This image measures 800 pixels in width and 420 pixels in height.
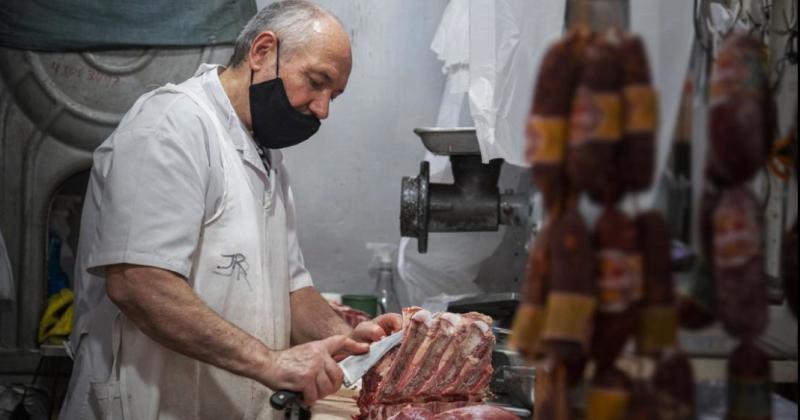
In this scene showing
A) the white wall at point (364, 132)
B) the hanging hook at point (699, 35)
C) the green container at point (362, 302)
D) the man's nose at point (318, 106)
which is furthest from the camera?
the white wall at point (364, 132)

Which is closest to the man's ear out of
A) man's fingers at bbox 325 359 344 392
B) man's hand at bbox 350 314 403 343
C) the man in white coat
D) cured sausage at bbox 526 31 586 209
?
the man in white coat

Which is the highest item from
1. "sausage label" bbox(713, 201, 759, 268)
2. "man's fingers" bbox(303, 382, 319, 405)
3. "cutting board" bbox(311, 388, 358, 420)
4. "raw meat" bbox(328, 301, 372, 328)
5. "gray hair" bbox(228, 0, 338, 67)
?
"gray hair" bbox(228, 0, 338, 67)

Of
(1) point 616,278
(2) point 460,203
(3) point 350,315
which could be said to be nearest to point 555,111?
(1) point 616,278

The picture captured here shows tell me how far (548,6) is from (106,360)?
186 centimetres

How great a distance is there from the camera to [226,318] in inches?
133

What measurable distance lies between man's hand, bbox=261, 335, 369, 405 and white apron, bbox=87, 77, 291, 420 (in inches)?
11.5

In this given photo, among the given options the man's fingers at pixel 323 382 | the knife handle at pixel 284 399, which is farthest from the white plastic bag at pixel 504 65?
the knife handle at pixel 284 399

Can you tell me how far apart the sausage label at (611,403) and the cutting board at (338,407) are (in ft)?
7.25

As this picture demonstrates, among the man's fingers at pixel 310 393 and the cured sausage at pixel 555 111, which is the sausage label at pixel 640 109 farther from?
the man's fingers at pixel 310 393

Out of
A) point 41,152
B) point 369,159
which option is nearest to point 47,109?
point 41,152

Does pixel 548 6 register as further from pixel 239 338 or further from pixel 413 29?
pixel 413 29

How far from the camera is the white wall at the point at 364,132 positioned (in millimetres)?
6445

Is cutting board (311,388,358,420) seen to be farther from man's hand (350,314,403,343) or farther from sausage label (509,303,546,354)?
sausage label (509,303,546,354)

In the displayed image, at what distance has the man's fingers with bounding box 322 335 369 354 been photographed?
3.24 meters
